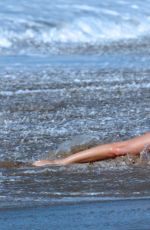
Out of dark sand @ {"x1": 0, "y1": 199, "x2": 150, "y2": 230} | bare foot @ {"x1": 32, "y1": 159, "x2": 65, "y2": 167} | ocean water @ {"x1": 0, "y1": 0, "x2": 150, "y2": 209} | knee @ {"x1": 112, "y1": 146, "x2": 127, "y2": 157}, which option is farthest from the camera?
knee @ {"x1": 112, "y1": 146, "x2": 127, "y2": 157}

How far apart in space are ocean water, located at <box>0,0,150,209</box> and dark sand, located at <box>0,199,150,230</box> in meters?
0.17

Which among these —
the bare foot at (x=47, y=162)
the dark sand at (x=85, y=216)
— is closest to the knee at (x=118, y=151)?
the bare foot at (x=47, y=162)

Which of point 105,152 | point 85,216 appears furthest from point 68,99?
point 85,216

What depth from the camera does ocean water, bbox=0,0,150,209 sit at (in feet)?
19.1

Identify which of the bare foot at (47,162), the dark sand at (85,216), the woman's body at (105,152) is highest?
the woman's body at (105,152)

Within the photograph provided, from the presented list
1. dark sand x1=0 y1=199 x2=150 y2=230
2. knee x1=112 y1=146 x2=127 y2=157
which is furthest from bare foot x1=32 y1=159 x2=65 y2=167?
dark sand x1=0 y1=199 x2=150 y2=230

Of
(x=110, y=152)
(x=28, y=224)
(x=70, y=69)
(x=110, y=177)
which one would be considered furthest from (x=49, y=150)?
(x=70, y=69)

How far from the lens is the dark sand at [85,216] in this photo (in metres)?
4.68

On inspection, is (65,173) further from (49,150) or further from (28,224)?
(28,224)

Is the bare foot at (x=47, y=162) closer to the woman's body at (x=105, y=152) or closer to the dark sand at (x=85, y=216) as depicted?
the woman's body at (x=105, y=152)

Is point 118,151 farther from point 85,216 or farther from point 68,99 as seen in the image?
point 68,99

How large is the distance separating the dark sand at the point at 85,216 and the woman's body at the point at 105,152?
1.46 m

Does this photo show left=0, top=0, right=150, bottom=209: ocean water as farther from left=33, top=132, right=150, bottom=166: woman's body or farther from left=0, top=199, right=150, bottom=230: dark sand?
left=0, top=199, right=150, bottom=230: dark sand

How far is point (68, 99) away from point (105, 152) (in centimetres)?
355
